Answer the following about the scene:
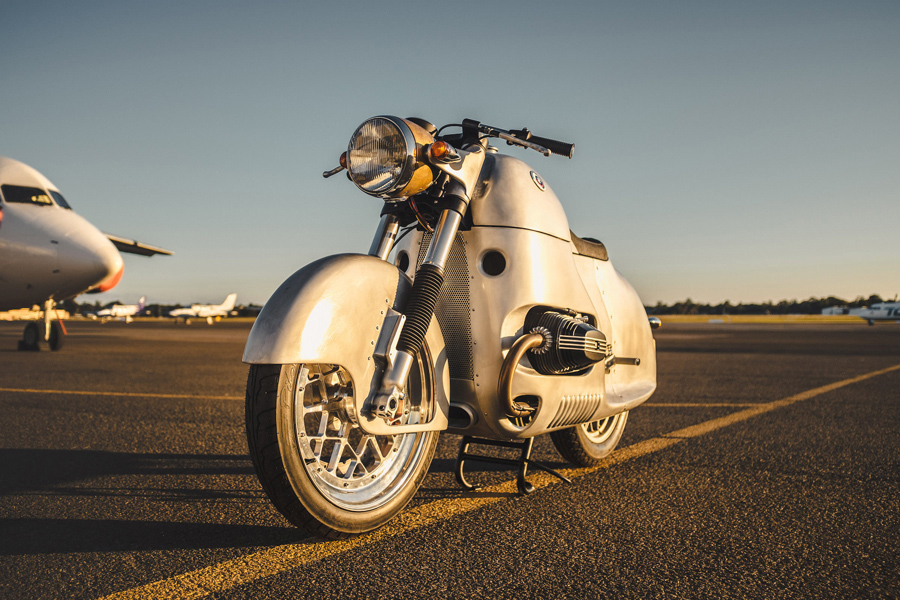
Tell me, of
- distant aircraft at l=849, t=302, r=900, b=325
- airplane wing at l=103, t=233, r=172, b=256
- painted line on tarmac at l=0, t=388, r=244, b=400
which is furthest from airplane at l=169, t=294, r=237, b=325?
distant aircraft at l=849, t=302, r=900, b=325

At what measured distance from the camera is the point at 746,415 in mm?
5938

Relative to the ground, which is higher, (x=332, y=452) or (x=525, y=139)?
(x=525, y=139)

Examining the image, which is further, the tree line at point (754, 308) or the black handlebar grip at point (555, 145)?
→ the tree line at point (754, 308)

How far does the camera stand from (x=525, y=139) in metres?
3.23

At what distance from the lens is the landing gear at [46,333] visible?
15.0 meters

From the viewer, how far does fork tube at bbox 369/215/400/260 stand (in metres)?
2.98

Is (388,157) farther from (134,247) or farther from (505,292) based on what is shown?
(134,247)

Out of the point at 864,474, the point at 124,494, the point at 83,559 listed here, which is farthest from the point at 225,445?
the point at 864,474

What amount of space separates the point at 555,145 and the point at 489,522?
173cm

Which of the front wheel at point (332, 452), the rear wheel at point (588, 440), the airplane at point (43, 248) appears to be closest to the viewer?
the front wheel at point (332, 452)

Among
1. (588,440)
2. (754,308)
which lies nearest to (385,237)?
(588,440)

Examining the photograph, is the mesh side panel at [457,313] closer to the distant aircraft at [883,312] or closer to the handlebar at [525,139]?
the handlebar at [525,139]

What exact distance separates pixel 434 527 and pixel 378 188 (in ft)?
4.51

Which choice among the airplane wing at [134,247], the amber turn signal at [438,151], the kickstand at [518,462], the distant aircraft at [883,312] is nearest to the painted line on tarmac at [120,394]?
the kickstand at [518,462]
